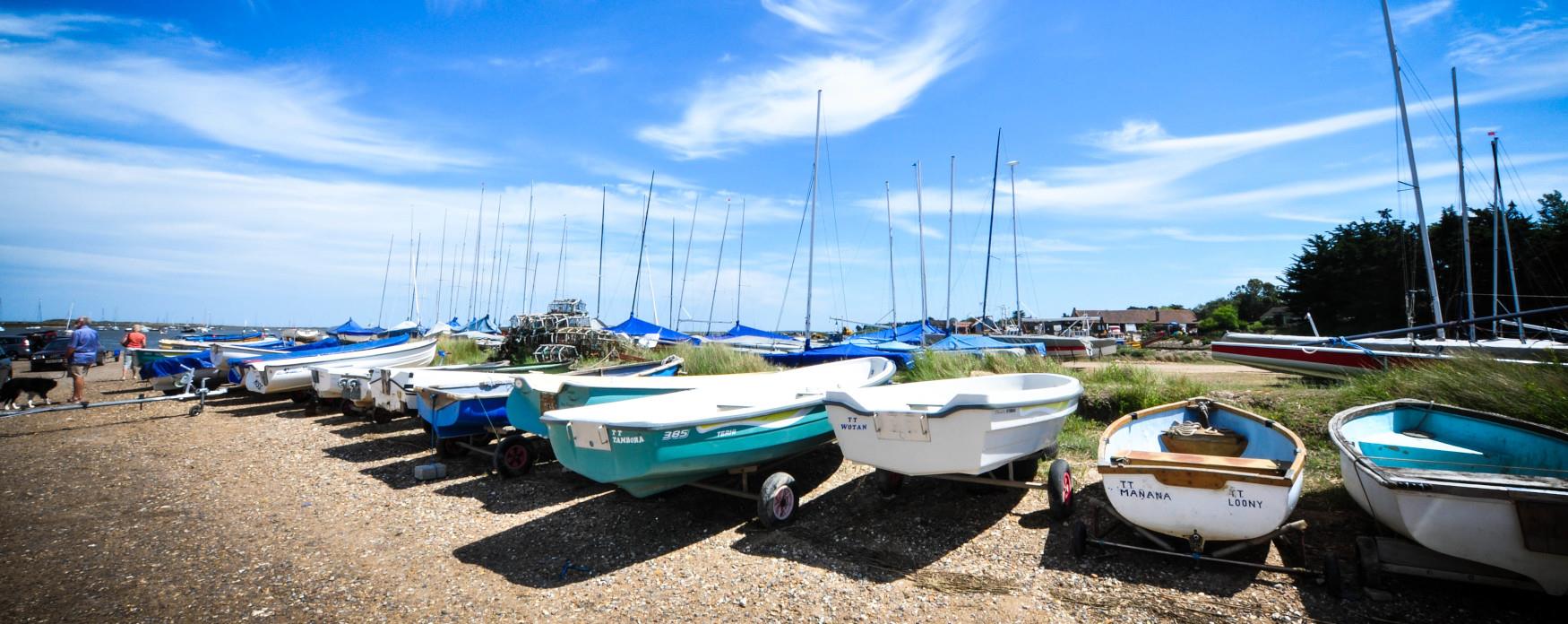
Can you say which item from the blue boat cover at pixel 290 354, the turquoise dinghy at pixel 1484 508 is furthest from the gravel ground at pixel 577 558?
the blue boat cover at pixel 290 354

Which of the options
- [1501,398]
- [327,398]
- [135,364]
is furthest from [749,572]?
[135,364]

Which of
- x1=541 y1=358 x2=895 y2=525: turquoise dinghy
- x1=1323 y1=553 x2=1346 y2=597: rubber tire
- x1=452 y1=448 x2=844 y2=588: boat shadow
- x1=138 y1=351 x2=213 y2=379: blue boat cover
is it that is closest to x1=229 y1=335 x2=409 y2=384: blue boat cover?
x1=138 y1=351 x2=213 y2=379: blue boat cover

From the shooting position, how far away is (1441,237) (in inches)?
1210

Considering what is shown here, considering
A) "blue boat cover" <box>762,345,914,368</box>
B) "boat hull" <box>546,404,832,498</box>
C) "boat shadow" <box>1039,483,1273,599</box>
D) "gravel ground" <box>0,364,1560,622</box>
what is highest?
"blue boat cover" <box>762,345,914,368</box>

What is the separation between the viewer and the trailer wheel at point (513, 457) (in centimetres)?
827

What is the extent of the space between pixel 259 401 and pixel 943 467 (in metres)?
16.7

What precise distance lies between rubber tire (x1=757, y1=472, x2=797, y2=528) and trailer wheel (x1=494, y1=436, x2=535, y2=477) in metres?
3.59

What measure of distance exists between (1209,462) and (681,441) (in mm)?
4221

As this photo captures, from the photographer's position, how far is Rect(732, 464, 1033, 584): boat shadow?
18.1 feet

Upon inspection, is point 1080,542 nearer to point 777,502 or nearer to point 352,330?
point 777,502

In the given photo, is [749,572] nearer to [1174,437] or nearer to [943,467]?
[943,467]

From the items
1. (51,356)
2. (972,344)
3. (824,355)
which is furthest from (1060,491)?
(51,356)

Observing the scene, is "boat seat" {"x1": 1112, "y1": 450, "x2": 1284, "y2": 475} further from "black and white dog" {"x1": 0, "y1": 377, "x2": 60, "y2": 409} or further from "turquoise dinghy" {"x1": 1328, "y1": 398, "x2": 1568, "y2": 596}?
"black and white dog" {"x1": 0, "y1": 377, "x2": 60, "y2": 409}

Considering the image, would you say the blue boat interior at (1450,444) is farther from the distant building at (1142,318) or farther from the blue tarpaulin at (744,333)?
the distant building at (1142,318)
